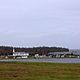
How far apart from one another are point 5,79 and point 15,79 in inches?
44.7

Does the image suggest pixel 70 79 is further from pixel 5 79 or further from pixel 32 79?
pixel 5 79

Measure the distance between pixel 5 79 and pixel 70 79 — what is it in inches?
290

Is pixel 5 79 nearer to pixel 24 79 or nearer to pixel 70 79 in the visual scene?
pixel 24 79

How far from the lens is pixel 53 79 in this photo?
4138 centimetres

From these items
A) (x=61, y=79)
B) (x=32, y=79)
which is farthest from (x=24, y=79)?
(x=61, y=79)

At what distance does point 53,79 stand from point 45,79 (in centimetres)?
94

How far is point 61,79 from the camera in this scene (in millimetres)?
41312

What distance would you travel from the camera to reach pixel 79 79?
4034 cm

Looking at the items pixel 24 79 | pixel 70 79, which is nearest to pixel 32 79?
pixel 24 79

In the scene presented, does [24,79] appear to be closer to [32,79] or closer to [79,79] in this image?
[32,79]

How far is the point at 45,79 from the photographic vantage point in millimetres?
41156

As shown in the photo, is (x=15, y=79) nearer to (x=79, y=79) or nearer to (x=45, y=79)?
(x=45, y=79)

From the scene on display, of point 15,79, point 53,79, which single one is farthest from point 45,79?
point 15,79

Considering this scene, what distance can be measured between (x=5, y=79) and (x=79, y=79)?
8.37 meters
